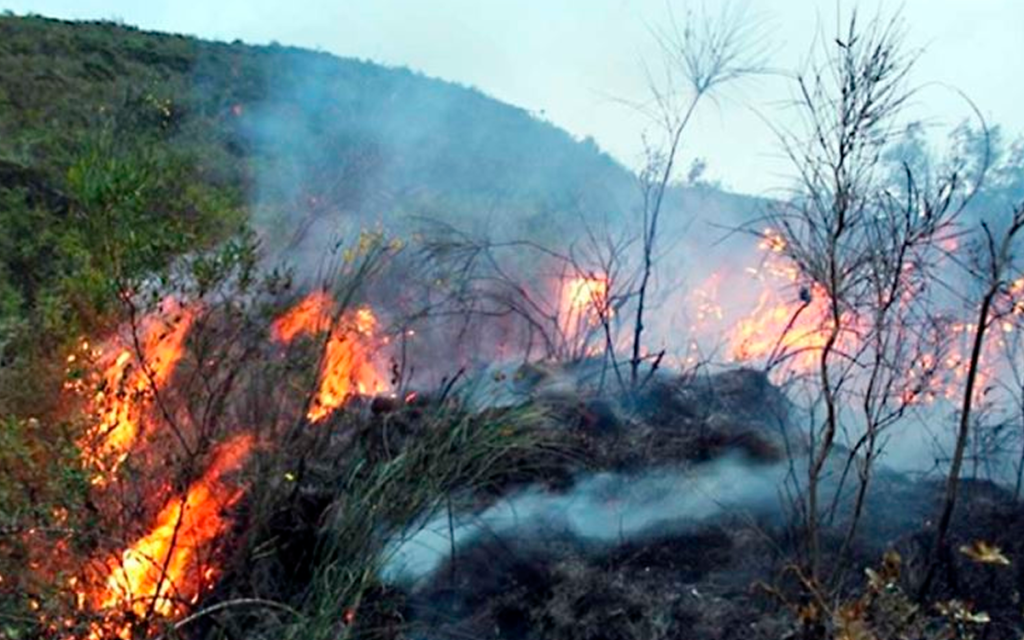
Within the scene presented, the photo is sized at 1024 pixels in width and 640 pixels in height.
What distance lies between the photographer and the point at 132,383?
5.89m

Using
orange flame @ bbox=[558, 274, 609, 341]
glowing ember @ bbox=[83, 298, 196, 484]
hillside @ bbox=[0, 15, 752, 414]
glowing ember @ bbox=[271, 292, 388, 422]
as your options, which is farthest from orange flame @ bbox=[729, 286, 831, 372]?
glowing ember @ bbox=[83, 298, 196, 484]

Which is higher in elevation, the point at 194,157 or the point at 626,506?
the point at 194,157

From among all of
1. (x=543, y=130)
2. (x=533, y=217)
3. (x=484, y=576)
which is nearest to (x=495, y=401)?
(x=484, y=576)

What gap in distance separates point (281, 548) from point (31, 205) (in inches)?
Result: 396

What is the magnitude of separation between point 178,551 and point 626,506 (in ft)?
11.4

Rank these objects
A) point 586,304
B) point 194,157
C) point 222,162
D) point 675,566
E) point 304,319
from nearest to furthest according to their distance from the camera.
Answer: point 675,566 < point 304,319 < point 586,304 < point 194,157 < point 222,162

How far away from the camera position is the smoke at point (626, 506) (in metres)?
6.64

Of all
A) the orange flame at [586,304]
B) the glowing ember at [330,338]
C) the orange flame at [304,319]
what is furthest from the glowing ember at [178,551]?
the orange flame at [586,304]

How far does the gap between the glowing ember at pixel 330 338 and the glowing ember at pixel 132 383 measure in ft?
2.40

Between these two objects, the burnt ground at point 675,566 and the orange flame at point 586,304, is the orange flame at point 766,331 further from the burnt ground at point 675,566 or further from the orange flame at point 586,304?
the burnt ground at point 675,566

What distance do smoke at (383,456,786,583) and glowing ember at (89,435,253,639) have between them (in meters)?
1.43

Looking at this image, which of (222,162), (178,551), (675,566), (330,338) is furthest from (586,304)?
(222,162)

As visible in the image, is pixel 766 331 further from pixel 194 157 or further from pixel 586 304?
pixel 194 157

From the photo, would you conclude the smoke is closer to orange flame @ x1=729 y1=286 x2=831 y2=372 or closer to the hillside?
the hillside
